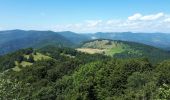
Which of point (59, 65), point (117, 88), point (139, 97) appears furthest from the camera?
point (59, 65)

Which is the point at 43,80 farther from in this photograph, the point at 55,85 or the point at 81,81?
the point at 81,81

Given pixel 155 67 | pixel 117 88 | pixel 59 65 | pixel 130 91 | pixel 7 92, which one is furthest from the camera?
pixel 59 65

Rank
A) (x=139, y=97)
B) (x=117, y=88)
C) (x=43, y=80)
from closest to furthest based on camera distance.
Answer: (x=139, y=97), (x=117, y=88), (x=43, y=80)

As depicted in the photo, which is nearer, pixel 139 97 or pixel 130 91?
pixel 139 97

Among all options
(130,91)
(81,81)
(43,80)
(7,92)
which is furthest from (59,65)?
(7,92)

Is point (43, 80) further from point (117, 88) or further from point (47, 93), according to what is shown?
point (117, 88)

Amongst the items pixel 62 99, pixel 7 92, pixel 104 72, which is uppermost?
pixel 7 92

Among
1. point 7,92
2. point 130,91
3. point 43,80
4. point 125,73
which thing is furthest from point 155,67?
point 7,92

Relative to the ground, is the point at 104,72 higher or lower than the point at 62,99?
higher

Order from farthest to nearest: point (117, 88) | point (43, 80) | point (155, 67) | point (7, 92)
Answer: point (43, 80)
point (155, 67)
point (117, 88)
point (7, 92)
